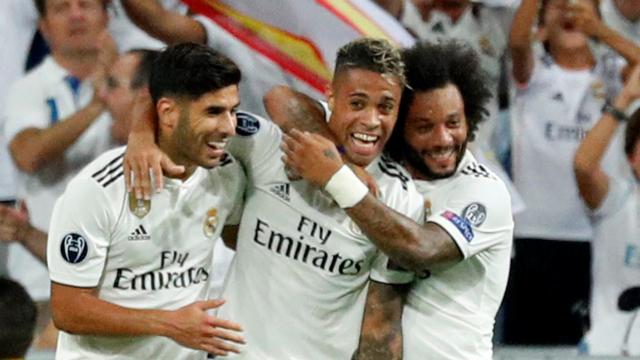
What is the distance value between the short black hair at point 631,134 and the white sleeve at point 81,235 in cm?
268

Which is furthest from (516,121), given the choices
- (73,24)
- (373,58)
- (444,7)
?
(373,58)

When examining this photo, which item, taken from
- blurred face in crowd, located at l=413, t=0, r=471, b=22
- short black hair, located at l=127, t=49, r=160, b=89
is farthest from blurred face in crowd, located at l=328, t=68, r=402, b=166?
blurred face in crowd, located at l=413, t=0, r=471, b=22

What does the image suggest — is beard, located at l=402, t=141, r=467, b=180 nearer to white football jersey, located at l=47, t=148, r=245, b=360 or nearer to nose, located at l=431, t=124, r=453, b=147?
nose, located at l=431, t=124, r=453, b=147

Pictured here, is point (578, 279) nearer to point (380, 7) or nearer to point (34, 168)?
point (380, 7)

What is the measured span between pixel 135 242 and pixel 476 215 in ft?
2.67

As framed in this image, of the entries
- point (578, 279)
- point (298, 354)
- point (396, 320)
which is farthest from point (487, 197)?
point (578, 279)

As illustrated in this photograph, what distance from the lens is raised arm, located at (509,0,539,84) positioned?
464 centimetres

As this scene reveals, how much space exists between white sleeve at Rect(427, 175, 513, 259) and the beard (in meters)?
0.05

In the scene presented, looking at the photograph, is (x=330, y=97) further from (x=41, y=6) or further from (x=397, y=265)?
(x=41, y=6)

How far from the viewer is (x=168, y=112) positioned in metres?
2.79

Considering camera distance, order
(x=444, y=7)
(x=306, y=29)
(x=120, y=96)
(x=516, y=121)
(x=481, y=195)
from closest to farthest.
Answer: (x=481, y=195)
(x=120, y=96)
(x=306, y=29)
(x=444, y=7)
(x=516, y=121)

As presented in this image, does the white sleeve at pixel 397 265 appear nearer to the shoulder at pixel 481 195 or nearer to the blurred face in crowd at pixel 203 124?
the shoulder at pixel 481 195

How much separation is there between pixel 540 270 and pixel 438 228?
1.99m

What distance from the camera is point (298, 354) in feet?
9.54
